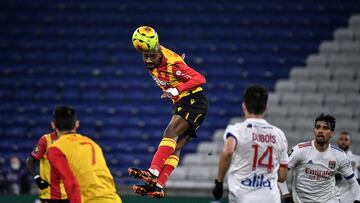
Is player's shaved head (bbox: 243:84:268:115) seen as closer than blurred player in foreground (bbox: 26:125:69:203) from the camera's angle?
Yes

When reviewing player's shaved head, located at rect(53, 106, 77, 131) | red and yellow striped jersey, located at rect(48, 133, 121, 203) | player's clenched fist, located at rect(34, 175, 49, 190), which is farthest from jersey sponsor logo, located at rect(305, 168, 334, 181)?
player's shaved head, located at rect(53, 106, 77, 131)

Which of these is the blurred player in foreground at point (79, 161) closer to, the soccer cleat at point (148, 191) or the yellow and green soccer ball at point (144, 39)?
the soccer cleat at point (148, 191)

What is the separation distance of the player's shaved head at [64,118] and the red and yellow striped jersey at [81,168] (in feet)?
0.30

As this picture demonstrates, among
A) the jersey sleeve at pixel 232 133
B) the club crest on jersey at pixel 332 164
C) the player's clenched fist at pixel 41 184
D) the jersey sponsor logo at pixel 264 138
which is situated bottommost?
Result: the player's clenched fist at pixel 41 184

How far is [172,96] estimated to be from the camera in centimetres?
978

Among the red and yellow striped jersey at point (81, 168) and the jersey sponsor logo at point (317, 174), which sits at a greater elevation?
the red and yellow striped jersey at point (81, 168)

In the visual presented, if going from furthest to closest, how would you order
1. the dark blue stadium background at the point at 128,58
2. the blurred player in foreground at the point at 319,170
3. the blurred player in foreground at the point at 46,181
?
1. the dark blue stadium background at the point at 128,58
2. the blurred player in foreground at the point at 319,170
3. the blurred player in foreground at the point at 46,181

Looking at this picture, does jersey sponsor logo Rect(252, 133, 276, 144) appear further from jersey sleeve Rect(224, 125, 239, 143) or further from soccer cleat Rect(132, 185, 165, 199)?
soccer cleat Rect(132, 185, 165, 199)

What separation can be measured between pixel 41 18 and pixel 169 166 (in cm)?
1387

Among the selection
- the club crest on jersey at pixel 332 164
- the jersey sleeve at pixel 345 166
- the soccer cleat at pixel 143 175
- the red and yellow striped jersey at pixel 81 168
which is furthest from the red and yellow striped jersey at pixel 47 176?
the jersey sleeve at pixel 345 166

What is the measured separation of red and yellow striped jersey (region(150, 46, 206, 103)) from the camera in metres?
9.84

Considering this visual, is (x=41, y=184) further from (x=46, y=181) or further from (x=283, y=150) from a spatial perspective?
(x=283, y=150)

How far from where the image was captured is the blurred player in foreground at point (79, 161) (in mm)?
7309

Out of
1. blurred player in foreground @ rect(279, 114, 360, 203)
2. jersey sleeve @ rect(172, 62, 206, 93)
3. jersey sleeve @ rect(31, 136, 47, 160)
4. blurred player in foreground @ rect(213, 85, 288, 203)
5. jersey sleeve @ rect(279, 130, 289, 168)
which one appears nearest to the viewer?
blurred player in foreground @ rect(213, 85, 288, 203)
